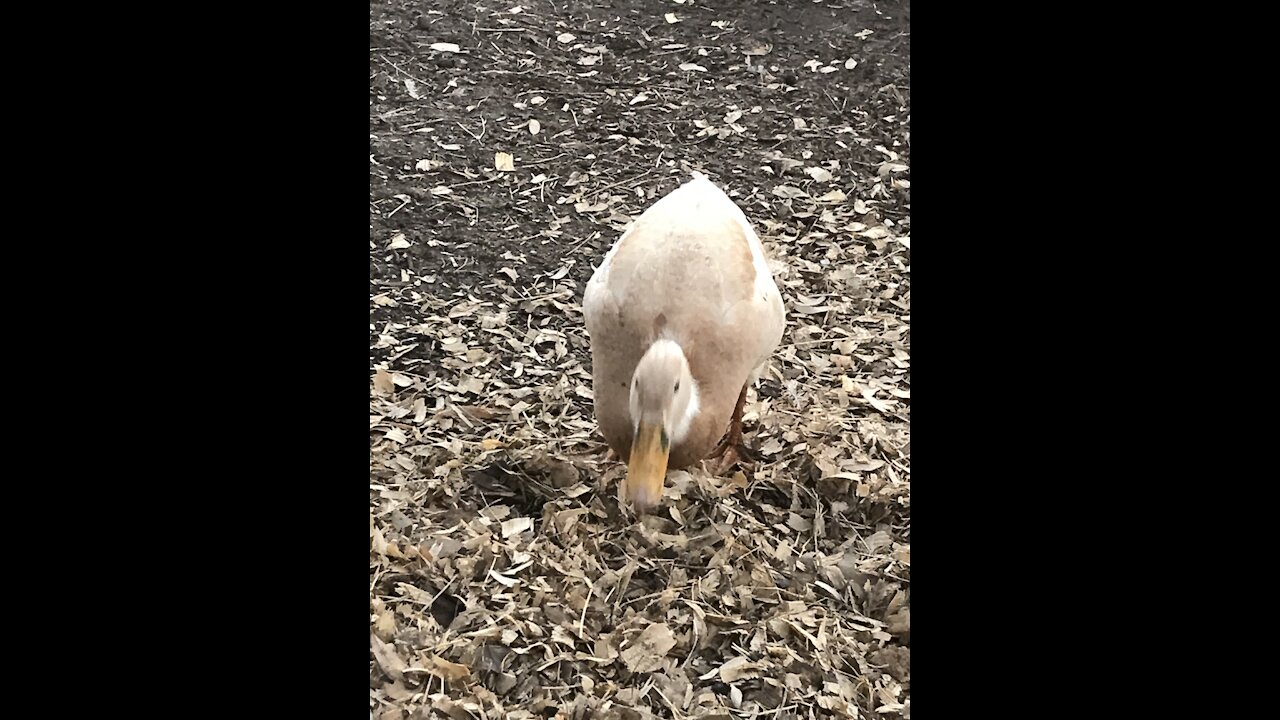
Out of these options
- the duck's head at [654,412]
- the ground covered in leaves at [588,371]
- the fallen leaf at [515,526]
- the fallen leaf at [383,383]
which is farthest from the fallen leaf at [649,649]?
the fallen leaf at [383,383]

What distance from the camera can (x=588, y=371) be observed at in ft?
8.50

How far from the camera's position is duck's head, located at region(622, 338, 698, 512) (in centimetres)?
199

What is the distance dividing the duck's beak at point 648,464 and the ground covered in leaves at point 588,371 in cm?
17

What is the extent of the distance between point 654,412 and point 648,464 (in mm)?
105

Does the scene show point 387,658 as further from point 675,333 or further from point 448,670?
point 675,333

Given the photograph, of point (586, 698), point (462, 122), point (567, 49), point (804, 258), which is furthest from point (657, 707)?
point (567, 49)

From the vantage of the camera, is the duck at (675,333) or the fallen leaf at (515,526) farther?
the fallen leaf at (515,526)

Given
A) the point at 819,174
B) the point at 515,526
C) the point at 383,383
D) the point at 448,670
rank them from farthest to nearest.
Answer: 1. the point at 819,174
2. the point at 383,383
3. the point at 515,526
4. the point at 448,670

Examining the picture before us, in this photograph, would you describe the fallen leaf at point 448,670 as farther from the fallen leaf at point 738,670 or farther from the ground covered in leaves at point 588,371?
the fallen leaf at point 738,670

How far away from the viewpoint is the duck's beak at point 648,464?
2000 mm

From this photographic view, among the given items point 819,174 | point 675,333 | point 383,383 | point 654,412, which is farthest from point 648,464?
point 819,174

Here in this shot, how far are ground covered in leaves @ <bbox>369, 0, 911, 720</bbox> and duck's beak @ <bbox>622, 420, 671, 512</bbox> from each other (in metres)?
0.17

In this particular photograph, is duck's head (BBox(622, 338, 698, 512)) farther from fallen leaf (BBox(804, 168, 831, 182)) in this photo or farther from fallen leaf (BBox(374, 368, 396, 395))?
fallen leaf (BBox(804, 168, 831, 182))

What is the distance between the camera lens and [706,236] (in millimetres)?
2104
